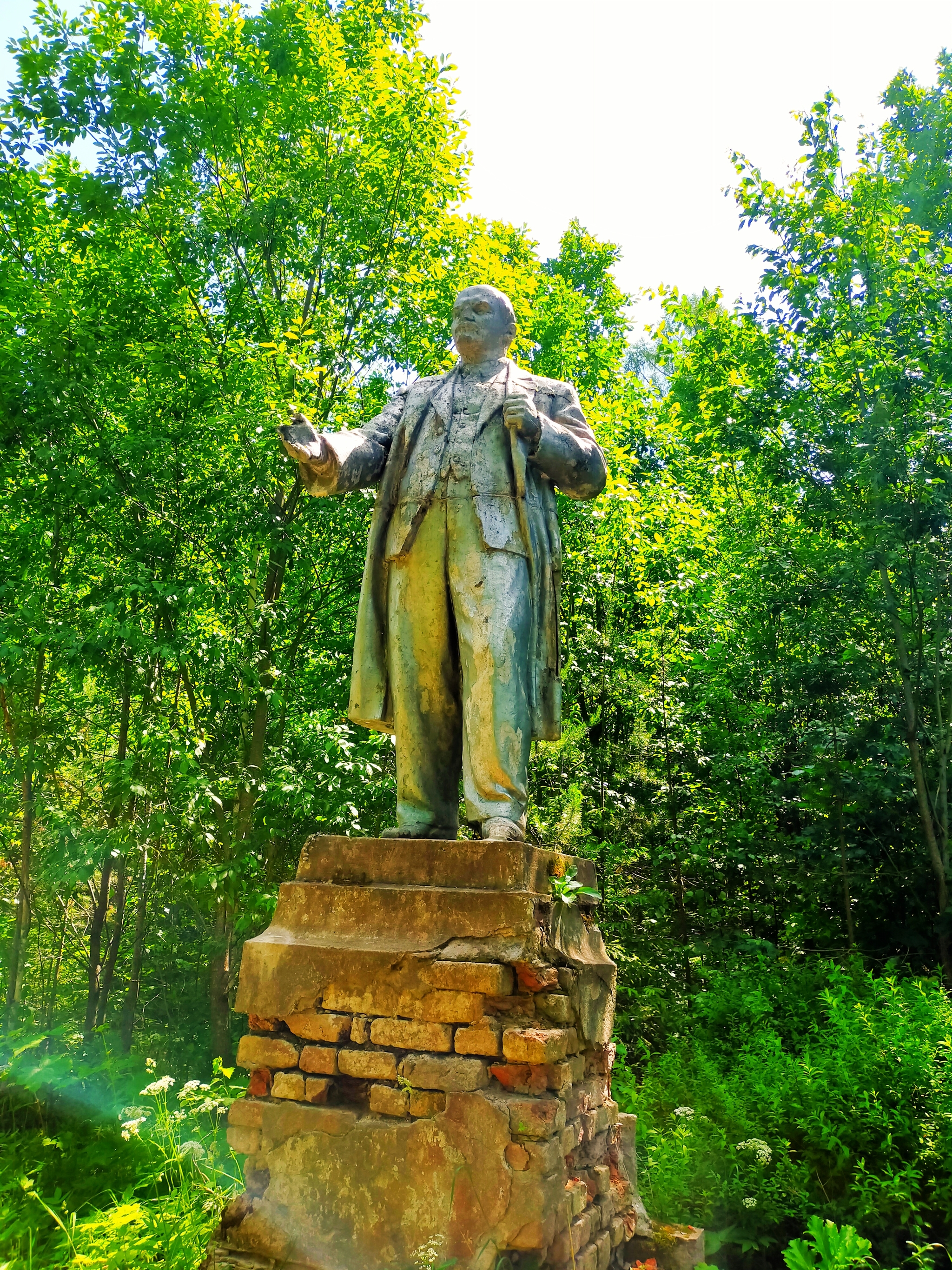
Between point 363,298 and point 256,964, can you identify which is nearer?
point 256,964

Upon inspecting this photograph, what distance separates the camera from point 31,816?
6.57 m

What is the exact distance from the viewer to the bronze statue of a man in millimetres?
3174

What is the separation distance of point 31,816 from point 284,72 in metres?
5.78

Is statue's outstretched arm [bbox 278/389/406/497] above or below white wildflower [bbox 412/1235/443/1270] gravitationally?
above

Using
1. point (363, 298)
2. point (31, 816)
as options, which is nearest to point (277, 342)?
point (363, 298)

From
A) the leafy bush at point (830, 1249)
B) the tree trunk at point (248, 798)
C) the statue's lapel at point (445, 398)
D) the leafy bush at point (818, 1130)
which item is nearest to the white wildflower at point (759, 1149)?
the leafy bush at point (818, 1130)

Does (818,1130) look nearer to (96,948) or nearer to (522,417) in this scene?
(522,417)

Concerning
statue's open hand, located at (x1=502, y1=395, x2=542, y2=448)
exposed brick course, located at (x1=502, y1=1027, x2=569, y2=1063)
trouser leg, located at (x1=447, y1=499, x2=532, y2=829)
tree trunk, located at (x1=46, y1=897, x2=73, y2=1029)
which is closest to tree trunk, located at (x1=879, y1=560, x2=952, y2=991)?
statue's open hand, located at (x1=502, y1=395, x2=542, y2=448)

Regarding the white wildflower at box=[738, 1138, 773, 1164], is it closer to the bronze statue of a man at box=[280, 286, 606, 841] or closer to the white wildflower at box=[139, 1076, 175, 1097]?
the bronze statue of a man at box=[280, 286, 606, 841]

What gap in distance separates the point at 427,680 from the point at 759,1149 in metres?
2.83

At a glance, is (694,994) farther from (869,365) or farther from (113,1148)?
(869,365)

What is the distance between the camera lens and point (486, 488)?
131 inches

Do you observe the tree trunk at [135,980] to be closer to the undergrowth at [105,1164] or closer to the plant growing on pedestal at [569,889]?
the undergrowth at [105,1164]

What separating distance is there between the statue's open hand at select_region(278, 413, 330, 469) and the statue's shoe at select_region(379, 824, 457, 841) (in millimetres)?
1302
